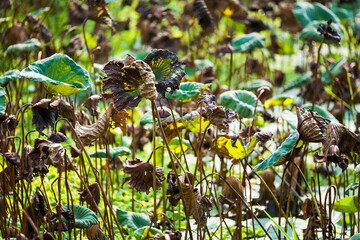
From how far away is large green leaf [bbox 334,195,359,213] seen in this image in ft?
4.72

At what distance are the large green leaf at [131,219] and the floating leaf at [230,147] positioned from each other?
37cm

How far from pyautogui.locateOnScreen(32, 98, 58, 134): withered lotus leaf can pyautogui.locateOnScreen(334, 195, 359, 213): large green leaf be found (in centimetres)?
84

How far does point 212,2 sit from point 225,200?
191 centimetres

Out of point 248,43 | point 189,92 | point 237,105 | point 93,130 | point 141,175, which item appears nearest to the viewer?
point 93,130

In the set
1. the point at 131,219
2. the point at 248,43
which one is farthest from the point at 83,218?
the point at 248,43

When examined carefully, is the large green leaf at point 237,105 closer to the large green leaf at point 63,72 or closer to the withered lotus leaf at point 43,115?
the large green leaf at point 63,72

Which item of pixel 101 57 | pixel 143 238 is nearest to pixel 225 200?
pixel 143 238

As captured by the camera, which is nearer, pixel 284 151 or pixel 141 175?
pixel 284 151

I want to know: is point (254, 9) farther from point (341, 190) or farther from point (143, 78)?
point (143, 78)

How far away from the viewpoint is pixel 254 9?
362 cm

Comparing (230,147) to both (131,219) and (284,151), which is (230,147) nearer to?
(284,151)

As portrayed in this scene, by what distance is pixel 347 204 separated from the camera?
4.77ft

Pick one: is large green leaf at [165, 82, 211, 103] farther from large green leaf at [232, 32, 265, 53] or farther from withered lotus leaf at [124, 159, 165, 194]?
large green leaf at [232, 32, 265, 53]

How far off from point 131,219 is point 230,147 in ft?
1.47
